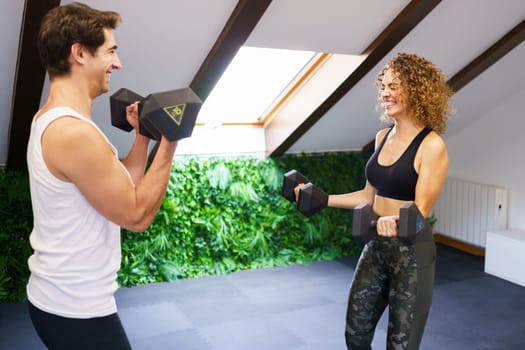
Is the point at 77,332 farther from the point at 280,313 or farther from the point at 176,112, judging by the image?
the point at 280,313

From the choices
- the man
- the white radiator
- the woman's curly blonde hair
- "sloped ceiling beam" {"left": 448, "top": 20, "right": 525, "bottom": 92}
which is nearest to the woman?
the woman's curly blonde hair

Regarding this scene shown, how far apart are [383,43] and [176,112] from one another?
2.34 metres

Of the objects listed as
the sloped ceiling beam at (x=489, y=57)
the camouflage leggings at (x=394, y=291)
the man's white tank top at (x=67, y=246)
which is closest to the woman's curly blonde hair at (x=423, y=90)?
the camouflage leggings at (x=394, y=291)

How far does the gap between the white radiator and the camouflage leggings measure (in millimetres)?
3015

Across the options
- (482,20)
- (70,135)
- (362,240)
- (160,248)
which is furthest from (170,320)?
(482,20)

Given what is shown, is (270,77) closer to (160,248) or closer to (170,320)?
(160,248)

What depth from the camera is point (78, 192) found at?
3.93 ft

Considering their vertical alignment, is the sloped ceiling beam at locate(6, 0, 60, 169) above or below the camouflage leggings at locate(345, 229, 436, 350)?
above

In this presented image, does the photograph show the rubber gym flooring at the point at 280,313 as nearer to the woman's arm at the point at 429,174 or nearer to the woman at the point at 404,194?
the woman at the point at 404,194

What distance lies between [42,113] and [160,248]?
305 centimetres

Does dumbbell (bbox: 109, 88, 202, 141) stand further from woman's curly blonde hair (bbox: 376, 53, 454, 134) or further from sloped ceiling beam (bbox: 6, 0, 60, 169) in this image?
sloped ceiling beam (bbox: 6, 0, 60, 169)

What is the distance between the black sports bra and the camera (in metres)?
1.96

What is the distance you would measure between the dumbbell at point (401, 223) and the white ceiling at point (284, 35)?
1.47 meters

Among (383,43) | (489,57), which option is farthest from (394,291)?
(489,57)
